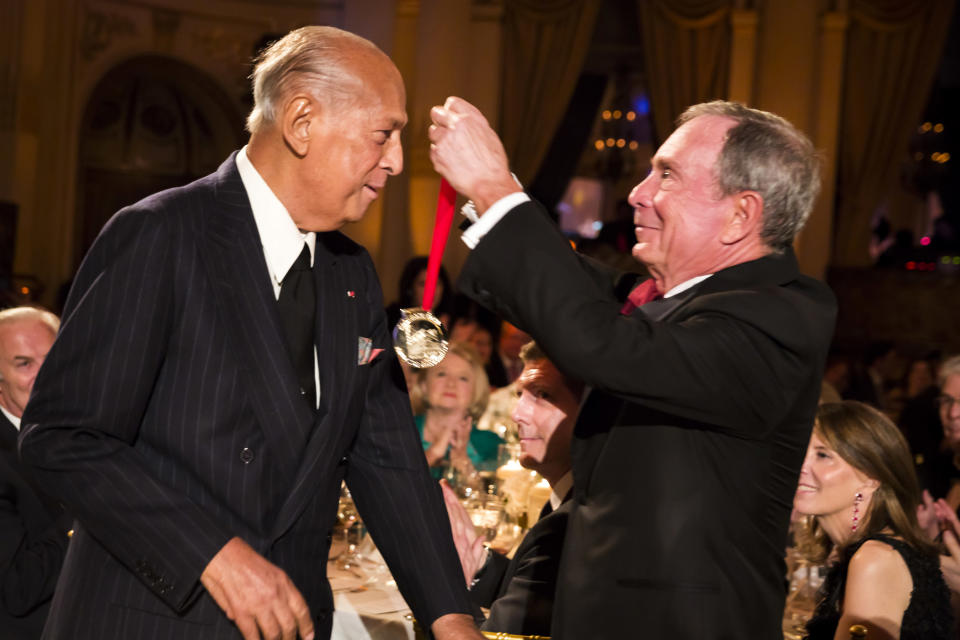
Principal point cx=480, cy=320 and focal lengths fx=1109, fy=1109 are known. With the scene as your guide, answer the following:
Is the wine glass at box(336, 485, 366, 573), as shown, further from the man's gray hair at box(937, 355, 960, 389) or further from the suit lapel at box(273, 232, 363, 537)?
the man's gray hair at box(937, 355, 960, 389)

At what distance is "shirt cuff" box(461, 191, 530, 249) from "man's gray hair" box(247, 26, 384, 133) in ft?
0.98

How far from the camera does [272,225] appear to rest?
176 cm

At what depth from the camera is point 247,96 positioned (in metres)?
10.7

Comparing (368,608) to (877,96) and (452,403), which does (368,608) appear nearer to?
(452,403)

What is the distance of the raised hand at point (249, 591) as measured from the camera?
151cm

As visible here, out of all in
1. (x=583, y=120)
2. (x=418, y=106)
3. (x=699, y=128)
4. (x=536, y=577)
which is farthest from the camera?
(x=583, y=120)

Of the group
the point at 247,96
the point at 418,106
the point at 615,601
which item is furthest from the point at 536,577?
the point at 247,96

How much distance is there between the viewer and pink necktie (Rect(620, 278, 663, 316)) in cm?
193

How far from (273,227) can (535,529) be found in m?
1.05

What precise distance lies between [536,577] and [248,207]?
3.72 feet

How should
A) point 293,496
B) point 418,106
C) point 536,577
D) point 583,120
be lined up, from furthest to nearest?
point 583,120 → point 418,106 → point 536,577 → point 293,496

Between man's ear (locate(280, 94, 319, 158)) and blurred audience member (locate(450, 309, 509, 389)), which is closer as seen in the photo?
man's ear (locate(280, 94, 319, 158))

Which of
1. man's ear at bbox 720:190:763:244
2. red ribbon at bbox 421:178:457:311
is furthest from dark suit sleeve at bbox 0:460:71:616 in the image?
man's ear at bbox 720:190:763:244

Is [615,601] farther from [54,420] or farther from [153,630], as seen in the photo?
[54,420]
